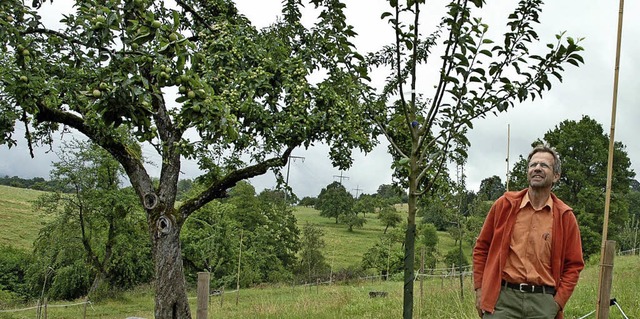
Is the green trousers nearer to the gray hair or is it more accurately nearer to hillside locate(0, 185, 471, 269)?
the gray hair

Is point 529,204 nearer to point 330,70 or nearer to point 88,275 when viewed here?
point 330,70

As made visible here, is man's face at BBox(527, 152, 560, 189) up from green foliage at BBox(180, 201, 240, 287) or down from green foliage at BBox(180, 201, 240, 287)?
up

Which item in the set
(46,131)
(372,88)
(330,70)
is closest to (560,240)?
(372,88)

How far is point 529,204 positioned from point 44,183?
24.0 meters

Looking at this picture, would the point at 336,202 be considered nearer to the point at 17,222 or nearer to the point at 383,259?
the point at 383,259

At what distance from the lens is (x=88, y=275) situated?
26.4 m

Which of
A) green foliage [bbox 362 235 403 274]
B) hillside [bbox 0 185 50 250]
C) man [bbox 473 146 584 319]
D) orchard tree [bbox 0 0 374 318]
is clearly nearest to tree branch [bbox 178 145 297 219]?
orchard tree [bbox 0 0 374 318]

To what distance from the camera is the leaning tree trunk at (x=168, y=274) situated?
27.0ft

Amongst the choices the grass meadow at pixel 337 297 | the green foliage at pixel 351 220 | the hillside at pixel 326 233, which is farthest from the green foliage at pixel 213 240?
the green foliage at pixel 351 220

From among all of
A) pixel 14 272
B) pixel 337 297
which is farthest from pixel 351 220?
pixel 337 297

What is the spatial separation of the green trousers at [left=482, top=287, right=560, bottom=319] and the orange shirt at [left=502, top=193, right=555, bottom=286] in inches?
3.1

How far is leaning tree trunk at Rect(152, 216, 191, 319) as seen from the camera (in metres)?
8.24

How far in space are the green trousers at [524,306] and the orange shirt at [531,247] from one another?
8 cm

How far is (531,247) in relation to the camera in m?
3.29
